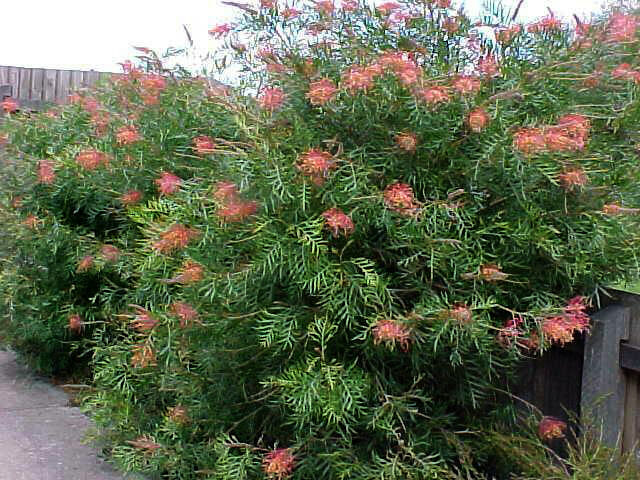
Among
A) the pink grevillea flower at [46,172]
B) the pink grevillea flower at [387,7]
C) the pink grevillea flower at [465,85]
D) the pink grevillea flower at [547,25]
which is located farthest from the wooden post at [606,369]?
the pink grevillea flower at [46,172]

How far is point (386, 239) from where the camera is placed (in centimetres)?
400

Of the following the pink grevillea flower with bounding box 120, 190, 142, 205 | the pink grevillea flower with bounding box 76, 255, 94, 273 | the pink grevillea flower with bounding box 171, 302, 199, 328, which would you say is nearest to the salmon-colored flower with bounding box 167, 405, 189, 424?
the pink grevillea flower with bounding box 171, 302, 199, 328

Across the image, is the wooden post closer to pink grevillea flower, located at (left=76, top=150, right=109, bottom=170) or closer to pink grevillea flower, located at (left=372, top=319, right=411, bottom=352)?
pink grevillea flower, located at (left=372, top=319, right=411, bottom=352)

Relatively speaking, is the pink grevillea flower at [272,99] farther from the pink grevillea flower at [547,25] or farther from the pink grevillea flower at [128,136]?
the pink grevillea flower at [128,136]

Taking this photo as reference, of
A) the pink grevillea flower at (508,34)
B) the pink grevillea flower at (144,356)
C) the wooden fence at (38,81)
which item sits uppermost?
the wooden fence at (38,81)

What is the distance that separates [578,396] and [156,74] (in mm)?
3245

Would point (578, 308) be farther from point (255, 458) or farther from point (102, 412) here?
point (102, 412)

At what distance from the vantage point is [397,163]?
401 centimetres

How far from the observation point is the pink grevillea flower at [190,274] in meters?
4.00

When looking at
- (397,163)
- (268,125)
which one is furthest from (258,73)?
(397,163)

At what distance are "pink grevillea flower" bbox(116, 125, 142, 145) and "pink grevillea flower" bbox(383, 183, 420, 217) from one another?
2036 millimetres

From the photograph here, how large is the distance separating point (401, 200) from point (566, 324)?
2.71ft

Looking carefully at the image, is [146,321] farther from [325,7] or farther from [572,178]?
[572,178]

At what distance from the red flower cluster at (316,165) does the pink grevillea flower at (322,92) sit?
0.72 ft
